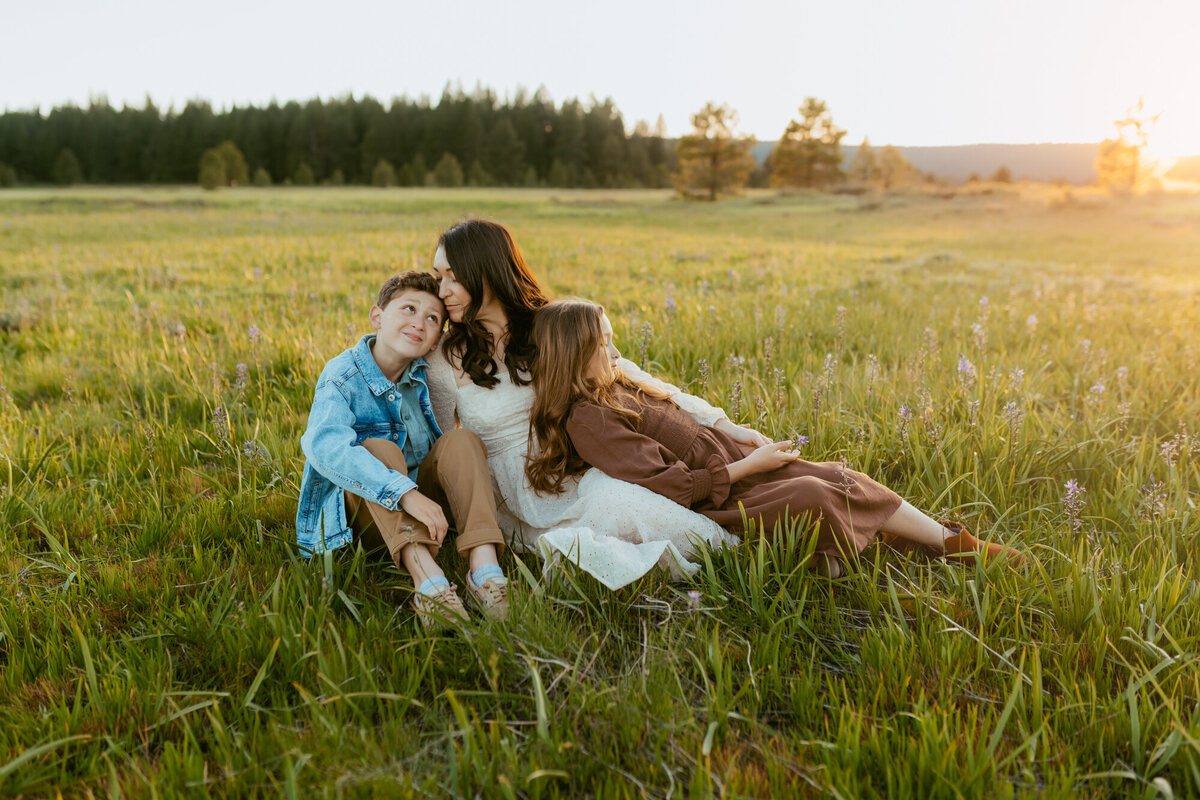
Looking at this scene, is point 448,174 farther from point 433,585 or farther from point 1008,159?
point 1008,159

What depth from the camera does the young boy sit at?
273cm

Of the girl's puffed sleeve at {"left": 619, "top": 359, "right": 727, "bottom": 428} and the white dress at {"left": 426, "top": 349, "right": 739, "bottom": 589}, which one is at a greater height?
the girl's puffed sleeve at {"left": 619, "top": 359, "right": 727, "bottom": 428}

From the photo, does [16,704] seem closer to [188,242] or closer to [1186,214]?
[188,242]

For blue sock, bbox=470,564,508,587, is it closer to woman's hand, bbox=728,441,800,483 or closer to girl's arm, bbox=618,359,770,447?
woman's hand, bbox=728,441,800,483

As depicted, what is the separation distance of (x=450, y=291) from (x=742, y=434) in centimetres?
160

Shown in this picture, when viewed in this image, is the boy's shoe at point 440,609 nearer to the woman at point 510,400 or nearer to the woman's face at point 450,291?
the woman at point 510,400

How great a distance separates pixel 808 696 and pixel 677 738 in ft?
1.48

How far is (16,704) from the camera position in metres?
2.12

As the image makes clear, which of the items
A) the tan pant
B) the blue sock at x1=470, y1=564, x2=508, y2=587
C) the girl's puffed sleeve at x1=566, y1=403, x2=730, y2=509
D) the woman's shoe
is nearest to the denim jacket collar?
the tan pant

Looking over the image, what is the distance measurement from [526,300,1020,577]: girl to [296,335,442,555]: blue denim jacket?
26.7 inches

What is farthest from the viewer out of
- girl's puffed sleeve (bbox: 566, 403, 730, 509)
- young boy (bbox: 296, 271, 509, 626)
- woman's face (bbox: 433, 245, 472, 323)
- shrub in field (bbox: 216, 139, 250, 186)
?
shrub in field (bbox: 216, 139, 250, 186)

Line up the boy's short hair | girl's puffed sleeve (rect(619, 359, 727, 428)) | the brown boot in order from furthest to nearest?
girl's puffed sleeve (rect(619, 359, 727, 428)) → the boy's short hair → the brown boot

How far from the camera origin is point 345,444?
2873 millimetres

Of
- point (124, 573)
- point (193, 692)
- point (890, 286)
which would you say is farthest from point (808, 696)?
point (890, 286)
